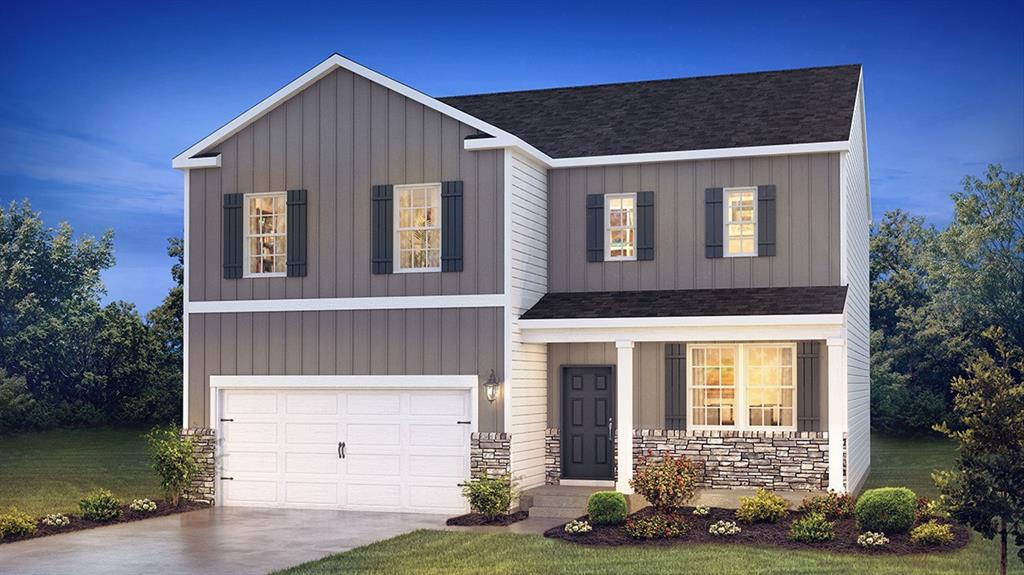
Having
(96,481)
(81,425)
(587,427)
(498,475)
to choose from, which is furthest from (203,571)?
(81,425)

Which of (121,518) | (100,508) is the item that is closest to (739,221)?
(121,518)

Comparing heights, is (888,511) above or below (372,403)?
below

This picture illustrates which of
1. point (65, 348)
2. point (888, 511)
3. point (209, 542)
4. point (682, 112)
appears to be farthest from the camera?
point (65, 348)

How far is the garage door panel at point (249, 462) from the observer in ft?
65.2

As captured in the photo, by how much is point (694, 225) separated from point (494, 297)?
3539mm

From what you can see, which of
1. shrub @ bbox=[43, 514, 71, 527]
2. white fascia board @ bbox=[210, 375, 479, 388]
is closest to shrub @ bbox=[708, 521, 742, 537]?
white fascia board @ bbox=[210, 375, 479, 388]

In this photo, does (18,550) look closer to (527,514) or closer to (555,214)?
(527,514)

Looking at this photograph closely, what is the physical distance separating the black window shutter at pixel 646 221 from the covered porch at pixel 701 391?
1.01 m

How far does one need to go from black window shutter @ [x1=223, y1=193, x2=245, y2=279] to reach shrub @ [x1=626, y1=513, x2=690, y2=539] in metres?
7.96

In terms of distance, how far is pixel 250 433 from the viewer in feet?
65.8

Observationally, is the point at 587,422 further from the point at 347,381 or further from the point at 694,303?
the point at 347,381

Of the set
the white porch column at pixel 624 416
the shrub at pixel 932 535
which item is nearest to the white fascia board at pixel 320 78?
the white porch column at pixel 624 416

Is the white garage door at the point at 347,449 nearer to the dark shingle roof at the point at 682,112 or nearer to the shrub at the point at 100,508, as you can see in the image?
the shrub at the point at 100,508

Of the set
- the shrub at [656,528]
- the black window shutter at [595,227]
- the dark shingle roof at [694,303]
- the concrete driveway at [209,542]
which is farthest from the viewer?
the black window shutter at [595,227]
